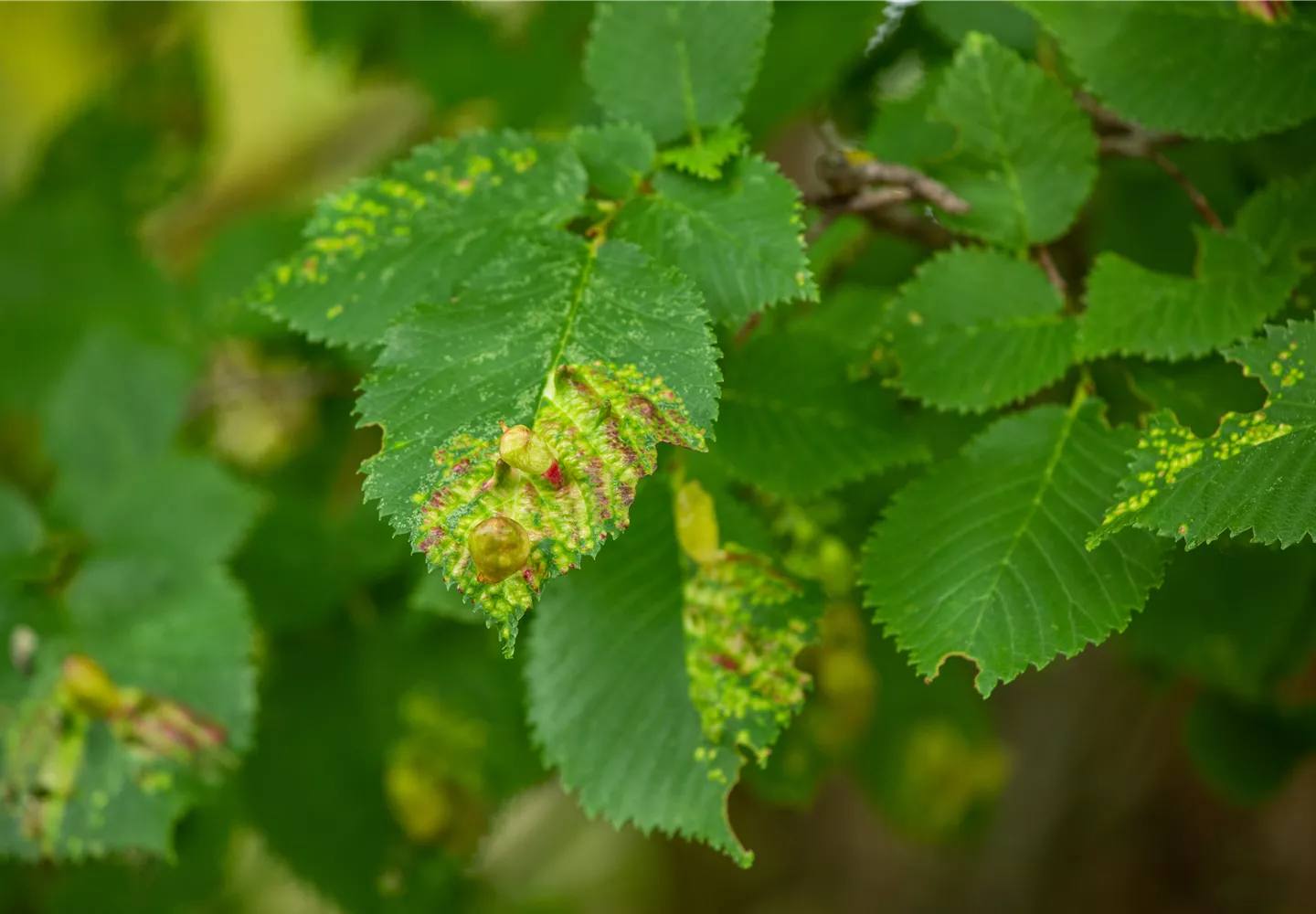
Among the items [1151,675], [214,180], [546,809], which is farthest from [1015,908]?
[214,180]

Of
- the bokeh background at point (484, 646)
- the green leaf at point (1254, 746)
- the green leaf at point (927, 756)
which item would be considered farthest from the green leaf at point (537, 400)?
the green leaf at point (1254, 746)

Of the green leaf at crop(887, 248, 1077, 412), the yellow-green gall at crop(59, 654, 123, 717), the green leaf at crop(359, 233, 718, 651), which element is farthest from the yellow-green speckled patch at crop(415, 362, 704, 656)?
the yellow-green gall at crop(59, 654, 123, 717)

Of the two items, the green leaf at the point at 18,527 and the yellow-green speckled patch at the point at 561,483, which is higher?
the yellow-green speckled patch at the point at 561,483

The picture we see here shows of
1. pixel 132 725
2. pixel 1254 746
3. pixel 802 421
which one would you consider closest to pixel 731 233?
pixel 802 421

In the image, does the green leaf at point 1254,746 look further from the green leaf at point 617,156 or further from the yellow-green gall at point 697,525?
the green leaf at point 617,156

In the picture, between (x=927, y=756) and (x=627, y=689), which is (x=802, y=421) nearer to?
(x=627, y=689)

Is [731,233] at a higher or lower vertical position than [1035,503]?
higher
